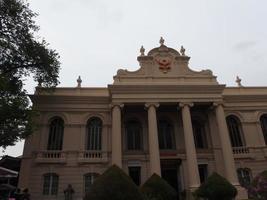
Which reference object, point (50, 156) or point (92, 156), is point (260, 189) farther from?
point (50, 156)

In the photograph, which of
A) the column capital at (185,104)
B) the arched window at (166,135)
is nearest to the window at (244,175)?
the arched window at (166,135)

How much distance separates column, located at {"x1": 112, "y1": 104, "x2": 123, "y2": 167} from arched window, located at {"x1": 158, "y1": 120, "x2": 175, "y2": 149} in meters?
4.37

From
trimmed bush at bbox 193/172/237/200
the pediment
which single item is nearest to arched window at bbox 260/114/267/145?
the pediment

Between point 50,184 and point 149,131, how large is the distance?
28.2 ft

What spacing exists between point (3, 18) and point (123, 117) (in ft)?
39.5

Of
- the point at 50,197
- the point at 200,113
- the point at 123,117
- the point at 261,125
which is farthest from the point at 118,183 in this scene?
the point at 261,125

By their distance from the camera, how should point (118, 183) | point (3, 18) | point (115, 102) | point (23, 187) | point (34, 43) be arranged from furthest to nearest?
point (115, 102) → point (23, 187) → point (34, 43) → point (3, 18) → point (118, 183)

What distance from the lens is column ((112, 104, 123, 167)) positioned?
20.1 meters

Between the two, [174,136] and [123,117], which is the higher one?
[123,117]

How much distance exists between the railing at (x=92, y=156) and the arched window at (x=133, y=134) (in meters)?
2.41

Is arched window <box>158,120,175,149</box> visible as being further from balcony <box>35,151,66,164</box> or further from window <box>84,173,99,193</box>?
balcony <box>35,151,66,164</box>

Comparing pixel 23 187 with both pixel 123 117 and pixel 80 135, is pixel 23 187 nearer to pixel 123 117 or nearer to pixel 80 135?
pixel 80 135

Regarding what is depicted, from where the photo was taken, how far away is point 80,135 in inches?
880

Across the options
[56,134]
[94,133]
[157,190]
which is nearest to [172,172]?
[94,133]
